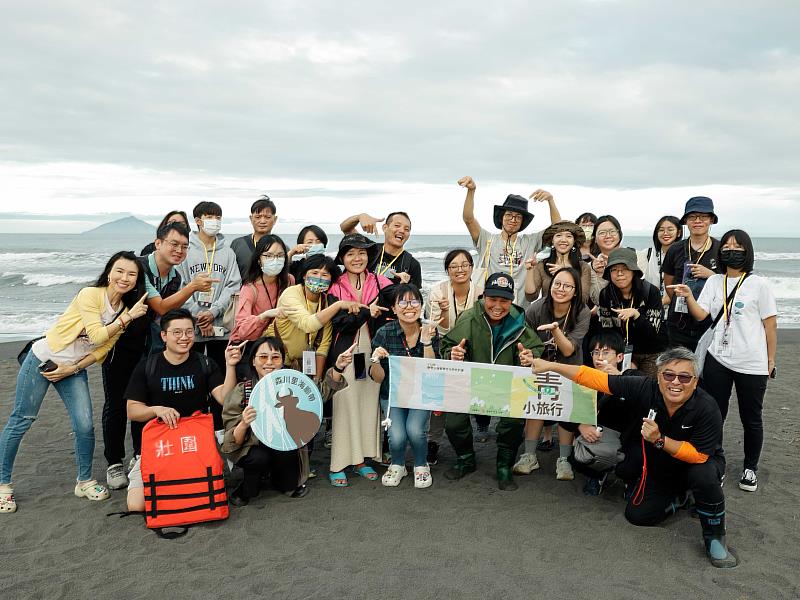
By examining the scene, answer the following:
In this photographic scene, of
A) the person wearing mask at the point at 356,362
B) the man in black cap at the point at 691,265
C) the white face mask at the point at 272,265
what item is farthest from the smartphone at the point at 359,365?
the man in black cap at the point at 691,265

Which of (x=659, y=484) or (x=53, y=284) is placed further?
(x=53, y=284)

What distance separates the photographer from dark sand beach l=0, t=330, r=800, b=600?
3.74 metres

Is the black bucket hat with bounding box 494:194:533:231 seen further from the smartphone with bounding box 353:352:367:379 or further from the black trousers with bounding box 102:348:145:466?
the black trousers with bounding box 102:348:145:466

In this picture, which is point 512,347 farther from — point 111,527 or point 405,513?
point 111,527

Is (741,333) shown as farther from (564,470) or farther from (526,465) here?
(526,465)

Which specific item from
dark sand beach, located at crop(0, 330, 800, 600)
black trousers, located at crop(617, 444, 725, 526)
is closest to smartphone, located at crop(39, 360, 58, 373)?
dark sand beach, located at crop(0, 330, 800, 600)

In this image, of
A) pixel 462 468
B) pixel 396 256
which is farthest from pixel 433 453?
pixel 396 256

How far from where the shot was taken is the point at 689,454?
4.12 meters

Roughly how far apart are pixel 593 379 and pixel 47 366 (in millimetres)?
4153

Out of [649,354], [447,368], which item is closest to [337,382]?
[447,368]

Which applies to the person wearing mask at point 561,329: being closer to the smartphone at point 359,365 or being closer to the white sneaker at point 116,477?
the smartphone at point 359,365

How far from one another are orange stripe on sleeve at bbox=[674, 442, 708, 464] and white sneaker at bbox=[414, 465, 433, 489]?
2.09m

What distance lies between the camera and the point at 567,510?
4.83m

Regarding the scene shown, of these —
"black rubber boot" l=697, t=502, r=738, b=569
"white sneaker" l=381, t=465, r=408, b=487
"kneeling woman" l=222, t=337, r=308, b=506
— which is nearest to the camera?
"black rubber boot" l=697, t=502, r=738, b=569
